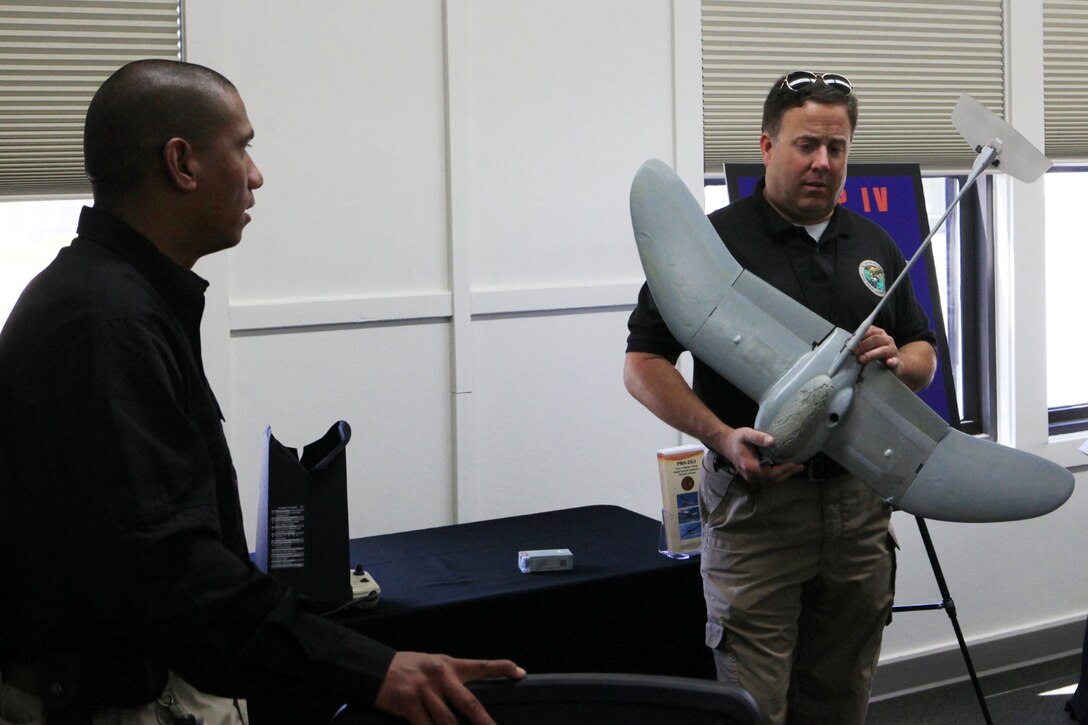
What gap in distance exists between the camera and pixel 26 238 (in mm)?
2777

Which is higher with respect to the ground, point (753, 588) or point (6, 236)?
point (6, 236)

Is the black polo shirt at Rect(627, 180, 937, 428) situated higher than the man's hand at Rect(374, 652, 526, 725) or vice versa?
the black polo shirt at Rect(627, 180, 937, 428)

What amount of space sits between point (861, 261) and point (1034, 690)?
87.1 inches

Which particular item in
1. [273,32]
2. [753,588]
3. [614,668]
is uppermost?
[273,32]

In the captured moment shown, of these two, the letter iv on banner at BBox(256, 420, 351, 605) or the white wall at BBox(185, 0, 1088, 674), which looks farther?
the white wall at BBox(185, 0, 1088, 674)

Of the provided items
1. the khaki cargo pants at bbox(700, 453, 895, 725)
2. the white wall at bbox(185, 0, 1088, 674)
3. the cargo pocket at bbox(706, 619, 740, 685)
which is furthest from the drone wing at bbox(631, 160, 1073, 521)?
the white wall at bbox(185, 0, 1088, 674)

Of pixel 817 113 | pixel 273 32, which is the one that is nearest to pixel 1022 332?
pixel 817 113

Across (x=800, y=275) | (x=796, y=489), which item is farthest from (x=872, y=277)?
(x=796, y=489)

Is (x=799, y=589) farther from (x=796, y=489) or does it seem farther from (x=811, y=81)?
(x=811, y=81)

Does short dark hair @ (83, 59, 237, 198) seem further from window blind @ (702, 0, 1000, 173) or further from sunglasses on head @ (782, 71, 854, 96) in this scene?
window blind @ (702, 0, 1000, 173)

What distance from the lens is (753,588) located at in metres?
2.06

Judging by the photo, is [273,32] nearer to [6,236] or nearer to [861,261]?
[6,236]

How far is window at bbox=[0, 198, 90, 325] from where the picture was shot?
276cm

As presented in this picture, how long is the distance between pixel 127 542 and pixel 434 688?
1.06 feet
